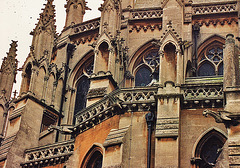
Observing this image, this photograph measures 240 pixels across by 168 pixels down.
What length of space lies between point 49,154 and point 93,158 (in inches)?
127

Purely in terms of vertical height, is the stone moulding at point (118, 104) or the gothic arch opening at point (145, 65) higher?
the gothic arch opening at point (145, 65)

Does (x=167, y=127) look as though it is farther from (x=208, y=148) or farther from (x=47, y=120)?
(x=47, y=120)

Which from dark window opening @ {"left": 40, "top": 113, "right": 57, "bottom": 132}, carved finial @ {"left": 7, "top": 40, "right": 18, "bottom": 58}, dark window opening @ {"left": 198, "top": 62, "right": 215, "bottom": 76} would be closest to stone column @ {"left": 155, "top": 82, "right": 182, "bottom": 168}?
dark window opening @ {"left": 198, "top": 62, "right": 215, "bottom": 76}

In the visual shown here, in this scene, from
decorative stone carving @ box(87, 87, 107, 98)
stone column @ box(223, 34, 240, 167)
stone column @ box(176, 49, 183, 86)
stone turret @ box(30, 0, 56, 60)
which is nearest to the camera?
stone column @ box(223, 34, 240, 167)

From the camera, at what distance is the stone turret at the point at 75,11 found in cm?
3267

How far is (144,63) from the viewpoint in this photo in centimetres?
2945

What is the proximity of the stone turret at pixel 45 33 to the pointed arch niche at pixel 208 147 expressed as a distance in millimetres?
11014

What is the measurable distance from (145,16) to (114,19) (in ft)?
10.3

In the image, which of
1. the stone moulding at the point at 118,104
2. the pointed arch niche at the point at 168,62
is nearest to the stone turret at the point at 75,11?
the stone moulding at the point at 118,104

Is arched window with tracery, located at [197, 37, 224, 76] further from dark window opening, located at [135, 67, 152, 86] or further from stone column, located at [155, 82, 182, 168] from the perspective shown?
stone column, located at [155, 82, 182, 168]

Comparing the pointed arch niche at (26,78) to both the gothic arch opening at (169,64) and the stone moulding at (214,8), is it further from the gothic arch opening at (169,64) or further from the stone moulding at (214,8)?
the stone moulding at (214,8)

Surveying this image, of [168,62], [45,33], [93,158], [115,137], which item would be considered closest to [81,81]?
[45,33]

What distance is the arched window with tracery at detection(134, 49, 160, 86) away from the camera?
2905 centimetres

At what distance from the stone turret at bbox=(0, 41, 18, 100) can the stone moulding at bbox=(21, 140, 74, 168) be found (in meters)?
7.12
